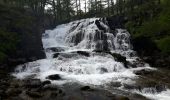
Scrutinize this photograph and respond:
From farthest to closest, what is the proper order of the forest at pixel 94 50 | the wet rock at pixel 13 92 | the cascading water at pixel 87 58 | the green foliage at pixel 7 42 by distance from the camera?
1. the green foliage at pixel 7 42
2. the cascading water at pixel 87 58
3. the forest at pixel 94 50
4. the wet rock at pixel 13 92

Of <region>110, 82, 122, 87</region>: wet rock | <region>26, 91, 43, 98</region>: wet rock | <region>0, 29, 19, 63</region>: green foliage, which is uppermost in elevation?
<region>0, 29, 19, 63</region>: green foliage

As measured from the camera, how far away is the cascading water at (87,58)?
1012 inches

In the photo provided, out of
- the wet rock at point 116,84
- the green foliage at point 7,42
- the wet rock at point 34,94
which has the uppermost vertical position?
the green foliage at point 7,42

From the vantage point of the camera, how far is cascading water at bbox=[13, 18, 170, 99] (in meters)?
25.7

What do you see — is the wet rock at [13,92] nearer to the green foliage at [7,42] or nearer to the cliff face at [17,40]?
the green foliage at [7,42]

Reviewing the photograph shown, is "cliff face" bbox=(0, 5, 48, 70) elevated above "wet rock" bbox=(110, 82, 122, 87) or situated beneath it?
elevated above

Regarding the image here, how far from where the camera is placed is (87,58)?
3155 centimetres

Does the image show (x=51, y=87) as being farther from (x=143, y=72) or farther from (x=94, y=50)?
(x=94, y=50)

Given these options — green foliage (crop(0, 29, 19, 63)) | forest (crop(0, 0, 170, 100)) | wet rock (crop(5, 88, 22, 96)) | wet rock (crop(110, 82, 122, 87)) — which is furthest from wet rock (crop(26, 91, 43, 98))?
green foliage (crop(0, 29, 19, 63))

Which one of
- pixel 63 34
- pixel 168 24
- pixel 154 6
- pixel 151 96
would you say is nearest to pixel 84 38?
pixel 63 34

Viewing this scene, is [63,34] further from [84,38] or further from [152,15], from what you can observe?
[152,15]

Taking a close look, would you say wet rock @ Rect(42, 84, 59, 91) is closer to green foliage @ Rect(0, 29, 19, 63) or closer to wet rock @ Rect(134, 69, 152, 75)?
wet rock @ Rect(134, 69, 152, 75)

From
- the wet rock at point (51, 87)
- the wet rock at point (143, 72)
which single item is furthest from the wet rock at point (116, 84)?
the wet rock at point (51, 87)

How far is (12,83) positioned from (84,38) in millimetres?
19937
